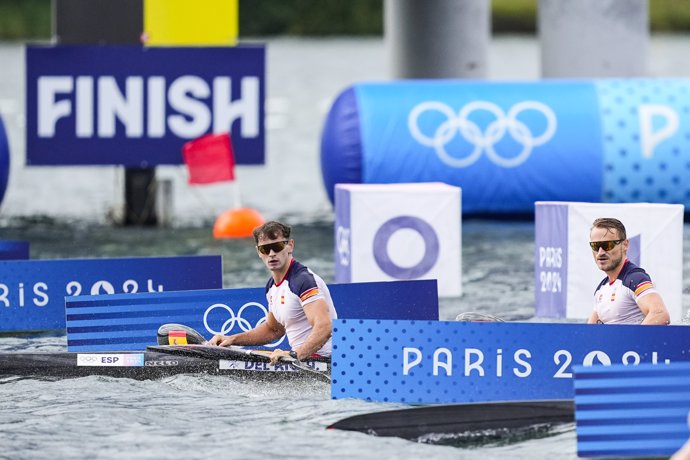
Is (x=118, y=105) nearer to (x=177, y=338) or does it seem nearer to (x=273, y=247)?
(x=177, y=338)

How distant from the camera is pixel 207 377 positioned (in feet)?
40.7

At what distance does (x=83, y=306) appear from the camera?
43.5 feet

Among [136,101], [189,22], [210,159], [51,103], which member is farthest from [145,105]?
[189,22]

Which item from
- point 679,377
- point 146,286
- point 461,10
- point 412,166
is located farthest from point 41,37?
point 679,377

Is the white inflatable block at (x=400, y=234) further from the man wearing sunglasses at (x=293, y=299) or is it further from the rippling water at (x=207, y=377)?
the man wearing sunglasses at (x=293, y=299)

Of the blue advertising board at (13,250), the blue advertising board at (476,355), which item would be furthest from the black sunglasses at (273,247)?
the blue advertising board at (13,250)

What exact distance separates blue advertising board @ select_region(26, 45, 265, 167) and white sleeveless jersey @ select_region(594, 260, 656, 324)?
10658mm

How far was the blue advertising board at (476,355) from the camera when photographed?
11.3 m

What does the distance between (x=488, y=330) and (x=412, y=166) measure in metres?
10.3

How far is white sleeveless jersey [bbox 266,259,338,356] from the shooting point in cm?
1181

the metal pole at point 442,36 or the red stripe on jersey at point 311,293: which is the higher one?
the metal pole at point 442,36

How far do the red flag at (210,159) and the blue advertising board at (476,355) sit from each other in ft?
33.6

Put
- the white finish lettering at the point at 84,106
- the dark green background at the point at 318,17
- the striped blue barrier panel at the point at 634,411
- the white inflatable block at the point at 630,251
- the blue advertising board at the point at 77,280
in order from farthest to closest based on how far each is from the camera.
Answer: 1. the dark green background at the point at 318,17
2. the white finish lettering at the point at 84,106
3. the blue advertising board at the point at 77,280
4. the white inflatable block at the point at 630,251
5. the striped blue barrier panel at the point at 634,411

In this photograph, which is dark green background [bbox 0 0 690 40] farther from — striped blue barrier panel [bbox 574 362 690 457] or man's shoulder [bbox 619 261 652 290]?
striped blue barrier panel [bbox 574 362 690 457]
